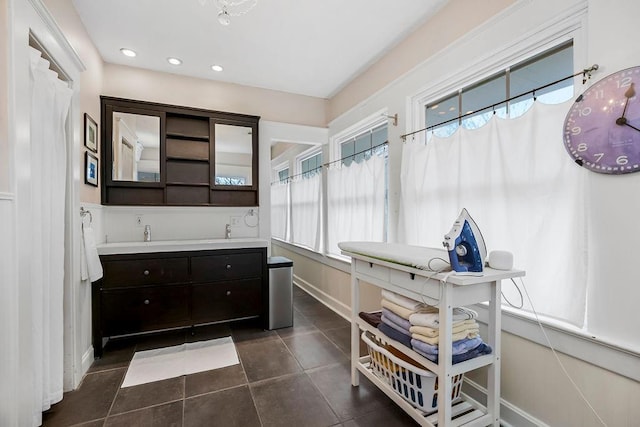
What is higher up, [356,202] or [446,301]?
[356,202]

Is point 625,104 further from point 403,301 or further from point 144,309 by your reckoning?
point 144,309

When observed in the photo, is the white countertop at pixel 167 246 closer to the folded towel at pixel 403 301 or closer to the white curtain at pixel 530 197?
the folded towel at pixel 403 301

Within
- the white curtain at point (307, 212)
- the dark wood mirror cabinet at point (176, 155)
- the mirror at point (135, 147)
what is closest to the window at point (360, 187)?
the white curtain at point (307, 212)

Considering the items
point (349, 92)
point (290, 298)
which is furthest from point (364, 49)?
point (290, 298)

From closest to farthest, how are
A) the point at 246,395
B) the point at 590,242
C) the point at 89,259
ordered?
the point at 590,242, the point at 246,395, the point at 89,259

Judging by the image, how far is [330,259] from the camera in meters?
3.68

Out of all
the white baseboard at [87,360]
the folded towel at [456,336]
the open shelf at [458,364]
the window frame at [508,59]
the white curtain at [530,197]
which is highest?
the window frame at [508,59]

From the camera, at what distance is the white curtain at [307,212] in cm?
394

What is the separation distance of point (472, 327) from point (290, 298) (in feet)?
6.55

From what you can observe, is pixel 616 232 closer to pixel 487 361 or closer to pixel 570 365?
pixel 570 365

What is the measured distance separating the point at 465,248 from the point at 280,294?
218cm

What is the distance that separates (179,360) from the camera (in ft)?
7.84

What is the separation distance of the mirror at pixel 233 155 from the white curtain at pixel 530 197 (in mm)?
2204

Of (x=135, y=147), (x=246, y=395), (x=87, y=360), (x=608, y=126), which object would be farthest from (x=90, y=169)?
(x=608, y=126)
